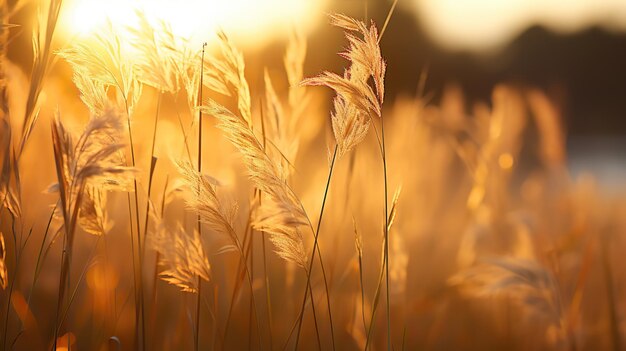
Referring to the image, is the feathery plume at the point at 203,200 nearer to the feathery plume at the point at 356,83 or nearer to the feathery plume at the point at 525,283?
the feathery plume at the point at 356,83

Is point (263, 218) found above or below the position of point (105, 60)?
below

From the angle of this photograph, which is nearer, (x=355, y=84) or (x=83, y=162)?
(x=83, y=162)

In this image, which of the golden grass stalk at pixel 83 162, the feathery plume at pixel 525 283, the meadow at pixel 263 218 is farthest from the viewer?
the feathery plume at pixel 525 283

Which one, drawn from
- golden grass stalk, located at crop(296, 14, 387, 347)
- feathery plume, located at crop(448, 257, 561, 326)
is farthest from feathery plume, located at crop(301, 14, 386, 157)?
feathery plume, located at crop(448, 257, 561, 326)

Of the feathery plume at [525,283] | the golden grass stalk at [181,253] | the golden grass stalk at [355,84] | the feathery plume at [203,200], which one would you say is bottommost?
the feathery plume at [525,283]

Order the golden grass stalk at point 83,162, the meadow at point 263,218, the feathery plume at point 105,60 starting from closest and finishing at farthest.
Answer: the golden grass stalk at point 83,162
the meadow at point 263,218
the feathery plume at point 105,60

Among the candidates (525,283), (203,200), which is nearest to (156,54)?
(203,200)

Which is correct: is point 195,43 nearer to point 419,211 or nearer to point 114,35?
point 114,35

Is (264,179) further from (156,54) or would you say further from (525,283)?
(525,283)

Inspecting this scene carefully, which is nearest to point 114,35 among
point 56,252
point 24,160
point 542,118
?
point 24,160

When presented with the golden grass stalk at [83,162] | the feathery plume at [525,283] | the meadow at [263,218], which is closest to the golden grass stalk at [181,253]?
the meadow at [263,218]

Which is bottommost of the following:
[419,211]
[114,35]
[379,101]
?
[419,211]
